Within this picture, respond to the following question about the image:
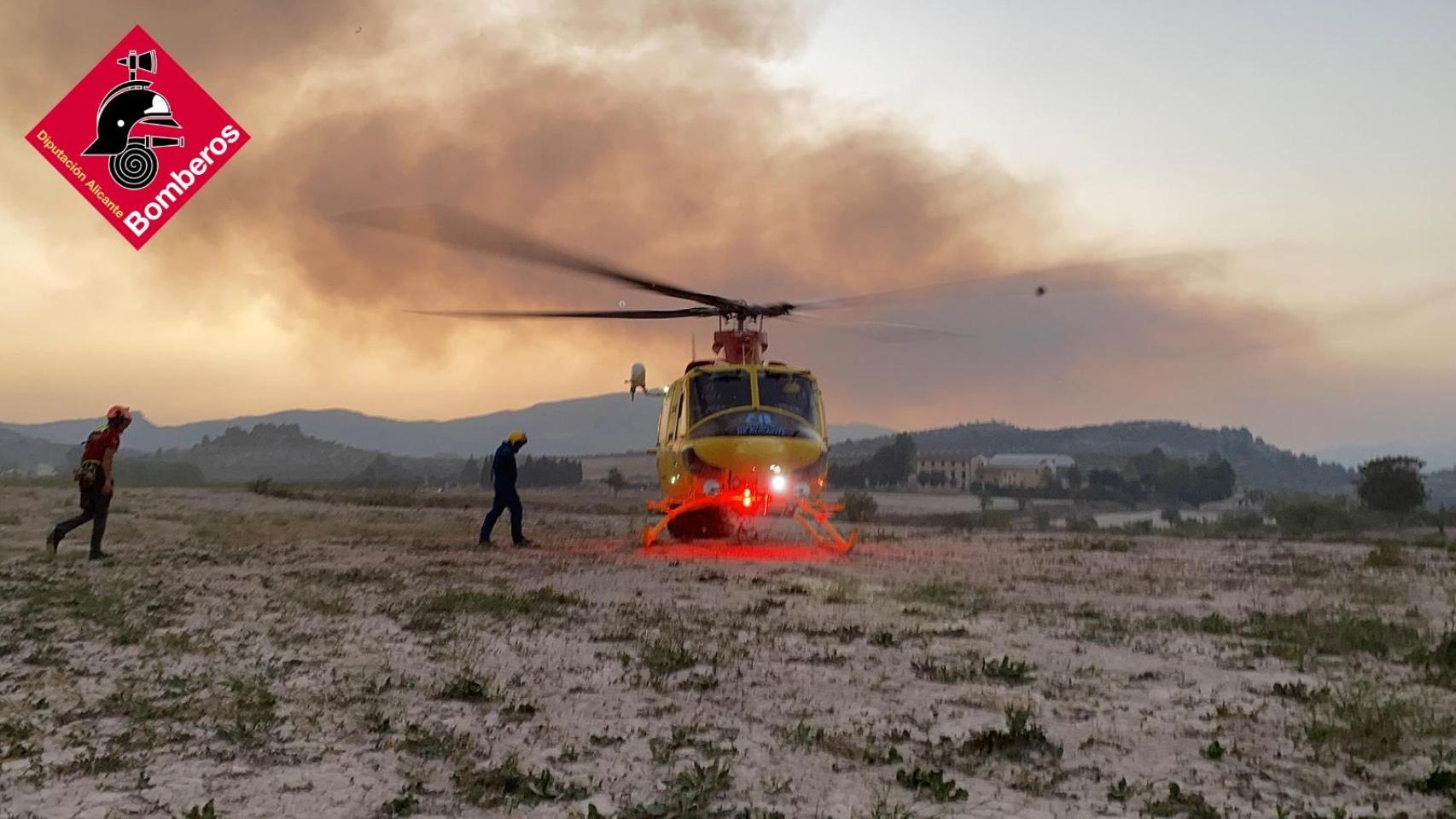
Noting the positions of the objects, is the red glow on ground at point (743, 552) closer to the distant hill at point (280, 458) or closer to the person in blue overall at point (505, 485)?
the person in blue overall at point (505, 485)

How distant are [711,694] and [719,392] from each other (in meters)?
9.91

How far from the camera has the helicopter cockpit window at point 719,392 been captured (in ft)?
52.4

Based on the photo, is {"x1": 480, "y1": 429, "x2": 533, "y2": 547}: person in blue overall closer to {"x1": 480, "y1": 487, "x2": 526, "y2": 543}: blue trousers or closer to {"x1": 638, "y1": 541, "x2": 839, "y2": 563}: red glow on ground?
{"x1": 480, "y1": 487, "x2": 526, "y2": 543}: blue trousers

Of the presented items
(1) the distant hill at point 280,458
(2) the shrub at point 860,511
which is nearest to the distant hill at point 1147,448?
(1) the distant hill at point 280,458

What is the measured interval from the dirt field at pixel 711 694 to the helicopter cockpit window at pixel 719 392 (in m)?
3.79

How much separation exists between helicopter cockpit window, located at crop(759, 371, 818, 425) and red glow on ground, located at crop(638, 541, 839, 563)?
2429 millimetres

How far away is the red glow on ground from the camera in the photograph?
15.4 m

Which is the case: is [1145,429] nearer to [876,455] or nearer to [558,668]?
[876,455]

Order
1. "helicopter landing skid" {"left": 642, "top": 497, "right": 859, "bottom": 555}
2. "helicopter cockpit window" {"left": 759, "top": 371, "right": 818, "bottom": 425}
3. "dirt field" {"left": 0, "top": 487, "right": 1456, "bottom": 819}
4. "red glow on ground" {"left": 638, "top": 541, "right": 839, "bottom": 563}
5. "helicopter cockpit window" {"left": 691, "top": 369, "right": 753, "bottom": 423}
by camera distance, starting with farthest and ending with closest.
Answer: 1. "helicopter cockpit window" {"left": 759, "top": 371, "right": 818, "bottom": 425}
2. "helicopter cockpit window" {"left": 691, "top": 369, "right": 753, "bottom": 423}
3. "helicopter landing skid" {"left": 642, "top": 497, "right": 859, "bottom": 555}
4. "red glow on ground" {"left": 638, "top": 541, "right": 839, "bottom": 563}
5. "dirt field" {"left": 0, "top": 487, "right": 1456, "bottom": 819}

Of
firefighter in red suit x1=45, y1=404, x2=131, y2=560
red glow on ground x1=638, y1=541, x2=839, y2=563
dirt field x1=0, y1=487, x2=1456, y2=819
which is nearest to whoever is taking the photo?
dirt field x1=0, y1=487, x2=1456, y2=819

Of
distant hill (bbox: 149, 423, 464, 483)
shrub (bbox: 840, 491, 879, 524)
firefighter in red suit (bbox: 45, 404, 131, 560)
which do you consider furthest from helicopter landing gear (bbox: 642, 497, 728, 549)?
distant hill (bbox: 149, 423, 464, 483)

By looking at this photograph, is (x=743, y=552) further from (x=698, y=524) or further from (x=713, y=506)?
(x=698, y=524)

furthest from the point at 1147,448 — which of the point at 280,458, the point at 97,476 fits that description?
the point at 97,476

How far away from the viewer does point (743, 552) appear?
1666 cm
